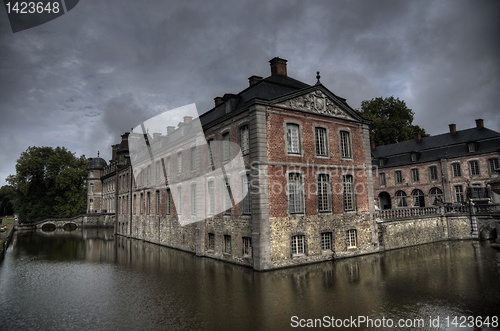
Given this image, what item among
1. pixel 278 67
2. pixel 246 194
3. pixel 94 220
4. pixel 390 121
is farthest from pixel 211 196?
pixel 94 220

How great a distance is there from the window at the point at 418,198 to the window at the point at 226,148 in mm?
25202

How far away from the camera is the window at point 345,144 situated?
17856 mm

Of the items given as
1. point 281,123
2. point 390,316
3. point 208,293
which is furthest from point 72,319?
point 281,123

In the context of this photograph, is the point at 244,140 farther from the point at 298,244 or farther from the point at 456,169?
the point at 456,169

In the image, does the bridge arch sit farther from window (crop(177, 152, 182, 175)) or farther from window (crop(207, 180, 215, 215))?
window (crop(207, 180, 215, 215))

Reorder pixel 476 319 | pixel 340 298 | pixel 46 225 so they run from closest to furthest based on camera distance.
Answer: pixel 476 319 → pixel 340 298 → pixel 46 225

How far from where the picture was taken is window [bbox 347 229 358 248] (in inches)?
670

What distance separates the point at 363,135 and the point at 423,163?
1853 cm

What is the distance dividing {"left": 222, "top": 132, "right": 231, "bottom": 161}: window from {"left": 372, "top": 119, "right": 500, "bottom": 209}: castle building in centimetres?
1889

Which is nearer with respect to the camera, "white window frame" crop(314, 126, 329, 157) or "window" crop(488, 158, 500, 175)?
"white window frame" crop(314, 126, 329, 157)

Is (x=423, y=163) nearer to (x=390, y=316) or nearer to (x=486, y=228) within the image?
(x=486, y=228)

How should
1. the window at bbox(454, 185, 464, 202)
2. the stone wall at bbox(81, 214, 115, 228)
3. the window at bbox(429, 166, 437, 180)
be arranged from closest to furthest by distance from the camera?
Result: the window at bbox(454, 185, 464, 202) → the window at bbox(429, 166, 437, 180) → the stone wall at bbox(81, 214, 115, 228)

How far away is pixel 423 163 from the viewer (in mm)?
33469

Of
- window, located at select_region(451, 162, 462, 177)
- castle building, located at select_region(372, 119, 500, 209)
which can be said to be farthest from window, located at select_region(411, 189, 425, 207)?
window, located at select_region(451, 162, 462, 177)
